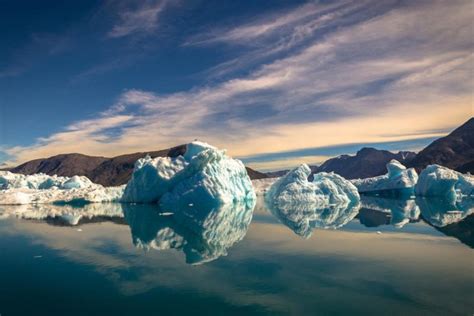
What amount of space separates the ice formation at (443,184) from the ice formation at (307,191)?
15.0 metres

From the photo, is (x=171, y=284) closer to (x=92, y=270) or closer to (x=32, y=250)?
(x=92, y=270)

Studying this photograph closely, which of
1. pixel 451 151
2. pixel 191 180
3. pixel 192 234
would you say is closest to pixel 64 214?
pixel 191 180

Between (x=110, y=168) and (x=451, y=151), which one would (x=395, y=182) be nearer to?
(x=451, y=151)

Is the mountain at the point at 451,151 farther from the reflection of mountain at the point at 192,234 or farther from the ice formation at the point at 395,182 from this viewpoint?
the reflection of mountain at the point at 192,234

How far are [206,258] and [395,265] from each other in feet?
23.0

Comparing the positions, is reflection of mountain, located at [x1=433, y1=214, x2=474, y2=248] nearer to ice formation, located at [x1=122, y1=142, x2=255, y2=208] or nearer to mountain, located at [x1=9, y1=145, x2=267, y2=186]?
ice formation, located at [x1=122, y1=142, x2=255, y2=208]

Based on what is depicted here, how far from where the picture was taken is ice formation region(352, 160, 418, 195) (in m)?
61.1

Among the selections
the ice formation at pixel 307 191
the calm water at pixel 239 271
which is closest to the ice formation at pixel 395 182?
the ice formation at pixel 307 191

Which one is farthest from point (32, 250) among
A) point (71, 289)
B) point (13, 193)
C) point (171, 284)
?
point (13, 193)

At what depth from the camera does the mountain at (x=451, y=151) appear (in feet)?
491

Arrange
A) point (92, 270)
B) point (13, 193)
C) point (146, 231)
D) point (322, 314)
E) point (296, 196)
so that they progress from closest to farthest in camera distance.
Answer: point (322, 314)
point (92, 270)
point (146, 231)
point (296, 196)
point (13, 193)

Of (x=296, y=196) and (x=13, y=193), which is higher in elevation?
(x=13, y=193)

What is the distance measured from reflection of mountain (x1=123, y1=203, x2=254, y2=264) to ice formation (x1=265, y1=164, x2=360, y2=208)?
13.4 m

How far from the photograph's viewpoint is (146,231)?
835 inches
